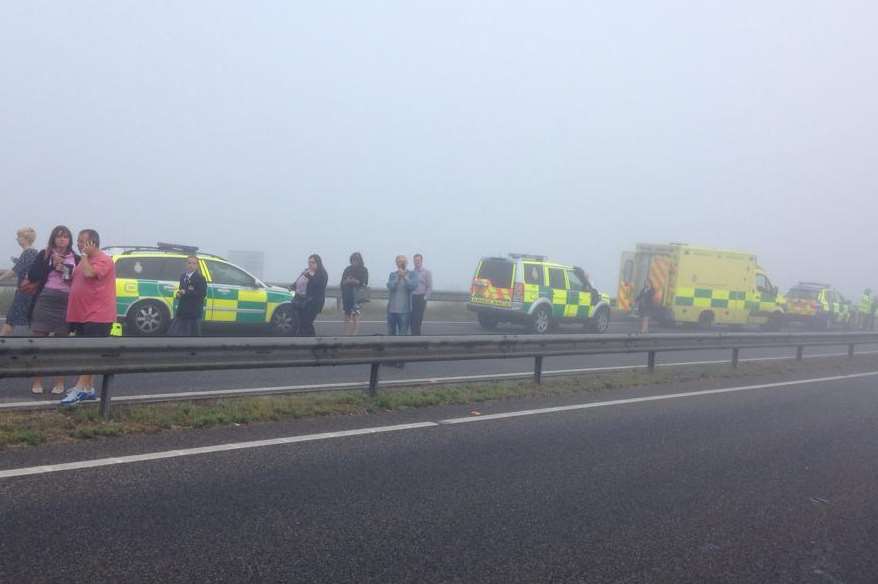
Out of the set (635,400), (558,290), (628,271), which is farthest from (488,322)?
(635,400)

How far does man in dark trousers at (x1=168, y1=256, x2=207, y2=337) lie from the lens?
10.8 metres

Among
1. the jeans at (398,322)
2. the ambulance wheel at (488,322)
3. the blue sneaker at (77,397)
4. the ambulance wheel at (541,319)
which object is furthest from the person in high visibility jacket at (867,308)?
the blue sneaker at (77,397)

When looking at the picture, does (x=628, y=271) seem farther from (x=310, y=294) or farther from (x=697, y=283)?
(x=310, y=294)

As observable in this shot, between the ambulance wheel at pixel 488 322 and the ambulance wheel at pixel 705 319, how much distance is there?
9110mm

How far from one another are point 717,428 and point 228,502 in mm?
5595

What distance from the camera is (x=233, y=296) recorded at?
46.7ft

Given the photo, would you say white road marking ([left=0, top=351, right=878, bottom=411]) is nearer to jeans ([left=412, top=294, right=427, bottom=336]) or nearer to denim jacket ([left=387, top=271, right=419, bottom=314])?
denim jacket ([left=387, top=271, right=419, bottom=314])

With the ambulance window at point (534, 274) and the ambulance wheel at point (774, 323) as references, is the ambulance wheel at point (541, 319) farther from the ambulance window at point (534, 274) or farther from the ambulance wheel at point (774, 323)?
the ambulance wheel at point (774, 323)

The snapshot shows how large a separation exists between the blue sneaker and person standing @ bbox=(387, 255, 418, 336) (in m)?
6.49

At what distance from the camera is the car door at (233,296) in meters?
14.0

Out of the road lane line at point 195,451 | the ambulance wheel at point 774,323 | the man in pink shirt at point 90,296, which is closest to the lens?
the road lane line at point 195,451

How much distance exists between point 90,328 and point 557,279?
1406 centimetres

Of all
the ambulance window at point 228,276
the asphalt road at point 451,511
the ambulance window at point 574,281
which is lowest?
the asphalt road at point 451,511

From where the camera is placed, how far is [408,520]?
523 cm
